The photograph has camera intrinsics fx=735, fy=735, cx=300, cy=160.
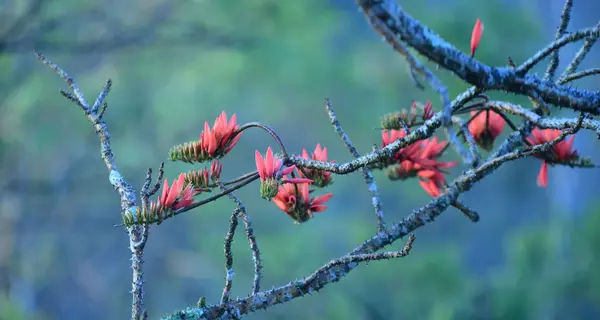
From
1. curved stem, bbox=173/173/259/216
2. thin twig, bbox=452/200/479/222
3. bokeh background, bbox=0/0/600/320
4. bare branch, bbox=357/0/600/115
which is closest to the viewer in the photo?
bare branch, bbox=357/0/600/115

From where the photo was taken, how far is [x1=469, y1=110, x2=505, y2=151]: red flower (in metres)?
0.75

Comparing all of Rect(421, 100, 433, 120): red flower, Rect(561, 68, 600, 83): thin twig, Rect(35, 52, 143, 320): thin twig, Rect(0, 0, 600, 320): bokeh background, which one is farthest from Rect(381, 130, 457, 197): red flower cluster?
Rect(0, 0, 600, 320): bokeh background

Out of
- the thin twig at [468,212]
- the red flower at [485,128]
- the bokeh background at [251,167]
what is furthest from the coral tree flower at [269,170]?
the bokeh background at [251,167]

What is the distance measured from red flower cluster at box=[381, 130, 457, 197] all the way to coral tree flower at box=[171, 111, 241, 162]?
0.16m

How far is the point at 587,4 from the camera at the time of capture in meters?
9.49

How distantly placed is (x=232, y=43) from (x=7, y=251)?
3.77 metres

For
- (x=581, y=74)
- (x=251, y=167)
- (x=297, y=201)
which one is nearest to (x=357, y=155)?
(x=297, y=201)

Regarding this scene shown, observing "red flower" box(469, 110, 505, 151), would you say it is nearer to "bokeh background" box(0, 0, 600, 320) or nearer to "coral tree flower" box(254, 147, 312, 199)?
"coral tree flower" box(254, 147, 312, 199)

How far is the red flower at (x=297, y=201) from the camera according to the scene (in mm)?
613

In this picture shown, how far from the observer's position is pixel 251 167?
852cm

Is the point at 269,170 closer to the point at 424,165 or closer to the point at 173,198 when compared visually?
the point at 173,198

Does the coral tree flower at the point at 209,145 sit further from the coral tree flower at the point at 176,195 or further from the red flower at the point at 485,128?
the red flower at the point at 485,128

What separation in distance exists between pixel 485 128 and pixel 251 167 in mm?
7807

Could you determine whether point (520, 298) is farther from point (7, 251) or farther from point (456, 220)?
point (7, 251)
